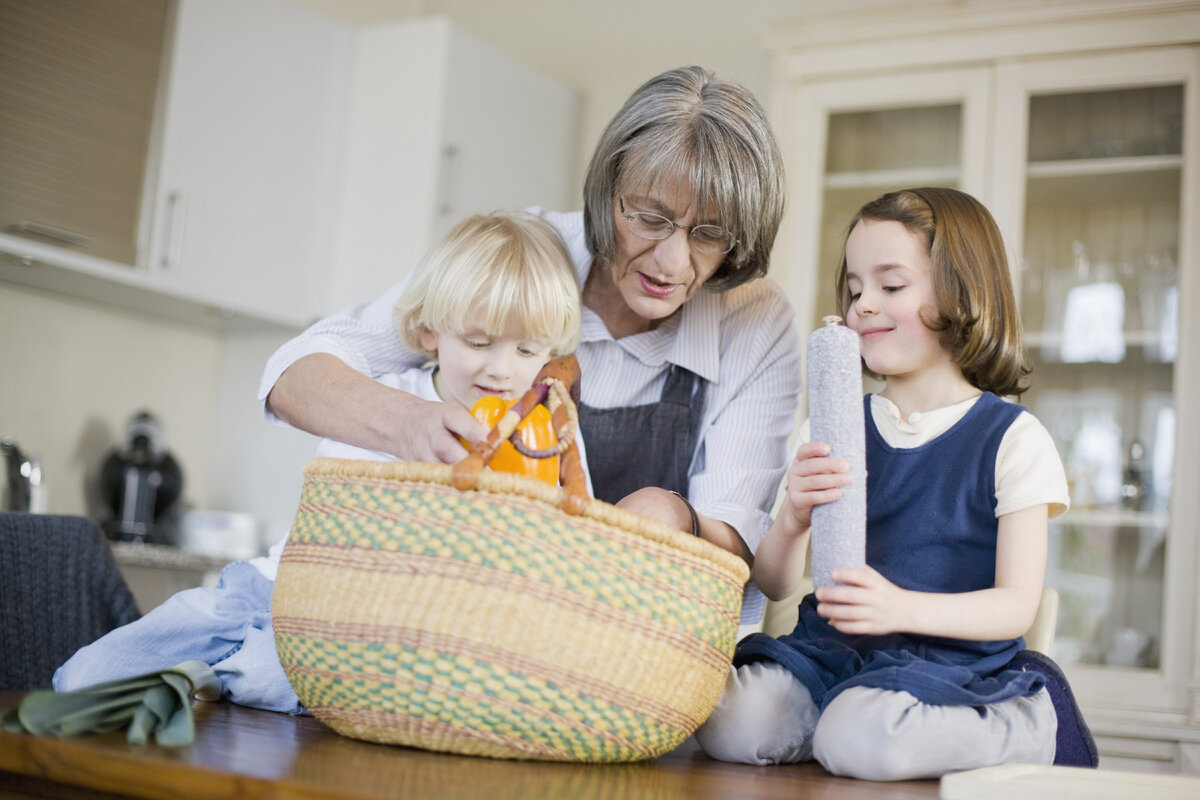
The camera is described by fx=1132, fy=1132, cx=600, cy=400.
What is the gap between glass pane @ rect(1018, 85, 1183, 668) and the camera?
266 cm

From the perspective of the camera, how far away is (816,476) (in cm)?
91

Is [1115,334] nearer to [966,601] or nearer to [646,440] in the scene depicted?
[646,440]

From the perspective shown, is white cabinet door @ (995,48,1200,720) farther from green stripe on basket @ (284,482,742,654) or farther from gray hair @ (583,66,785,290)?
green stripe on basket @ (284,482,742,654)

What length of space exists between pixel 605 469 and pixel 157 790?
84cm

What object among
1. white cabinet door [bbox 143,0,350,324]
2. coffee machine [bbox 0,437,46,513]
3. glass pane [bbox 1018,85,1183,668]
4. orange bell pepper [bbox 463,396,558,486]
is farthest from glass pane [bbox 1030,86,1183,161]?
coffee machine [bbox 0,437,46,513]

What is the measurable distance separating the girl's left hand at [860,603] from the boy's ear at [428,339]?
0.56 meters

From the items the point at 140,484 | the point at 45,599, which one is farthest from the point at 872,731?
the point at 140,484

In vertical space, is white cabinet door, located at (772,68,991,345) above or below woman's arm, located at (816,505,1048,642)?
above

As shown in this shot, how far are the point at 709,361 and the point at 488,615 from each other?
2.43ft

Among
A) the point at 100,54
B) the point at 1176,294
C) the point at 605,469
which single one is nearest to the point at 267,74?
the point at 100,54

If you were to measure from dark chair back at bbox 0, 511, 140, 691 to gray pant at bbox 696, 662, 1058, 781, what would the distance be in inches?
29.5

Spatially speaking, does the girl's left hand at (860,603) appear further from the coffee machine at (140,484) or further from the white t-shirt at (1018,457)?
the coffee machine at (140,484)

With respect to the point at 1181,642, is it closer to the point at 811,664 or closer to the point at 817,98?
the point at 817,98

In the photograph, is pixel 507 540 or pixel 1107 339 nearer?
pixel 507 540
